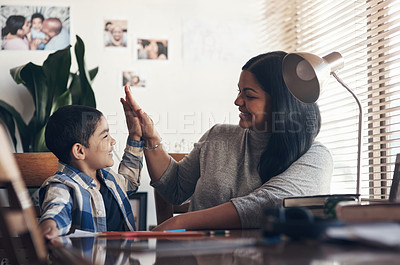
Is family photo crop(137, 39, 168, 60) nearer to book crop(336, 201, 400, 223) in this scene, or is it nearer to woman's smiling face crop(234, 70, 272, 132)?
woman's smiling face crop(234, 70, 272, 132)

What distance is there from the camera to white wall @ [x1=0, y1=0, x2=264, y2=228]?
2.64m

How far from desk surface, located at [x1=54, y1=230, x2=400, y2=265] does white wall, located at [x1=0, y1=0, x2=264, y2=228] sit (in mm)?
1903

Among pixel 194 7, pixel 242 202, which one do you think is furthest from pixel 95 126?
pixel 194 7

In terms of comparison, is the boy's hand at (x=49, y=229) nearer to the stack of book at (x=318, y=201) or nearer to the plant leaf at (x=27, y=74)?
the stack of book at (x=318, y=201)

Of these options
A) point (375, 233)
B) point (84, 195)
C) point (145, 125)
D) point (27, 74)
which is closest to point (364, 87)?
point (145, 125)

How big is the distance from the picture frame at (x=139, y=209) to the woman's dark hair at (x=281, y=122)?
131 centimetres

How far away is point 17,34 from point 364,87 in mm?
1881

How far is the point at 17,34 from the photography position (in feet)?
8.54

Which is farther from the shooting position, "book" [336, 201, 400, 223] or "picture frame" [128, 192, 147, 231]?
"picture frame" [128, 192, 147, 231]

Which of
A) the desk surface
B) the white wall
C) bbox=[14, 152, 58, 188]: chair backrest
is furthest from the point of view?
the white wall

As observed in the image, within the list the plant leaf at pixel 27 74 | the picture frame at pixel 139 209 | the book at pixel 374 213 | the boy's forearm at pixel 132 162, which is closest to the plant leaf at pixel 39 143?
the plant leaf at pixel 27 74

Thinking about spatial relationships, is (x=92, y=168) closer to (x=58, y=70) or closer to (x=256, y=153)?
(x=256, y=153)

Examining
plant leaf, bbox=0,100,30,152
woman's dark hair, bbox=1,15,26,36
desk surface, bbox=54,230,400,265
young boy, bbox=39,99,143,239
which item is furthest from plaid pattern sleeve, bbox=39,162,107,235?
woman's dark hair, bbox=1,15,26,36

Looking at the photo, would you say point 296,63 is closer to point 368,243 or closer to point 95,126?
point 95,126
